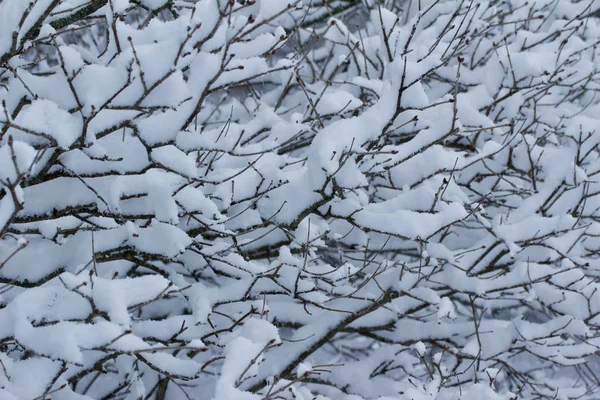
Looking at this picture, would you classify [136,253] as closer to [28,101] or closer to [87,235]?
[87,235]

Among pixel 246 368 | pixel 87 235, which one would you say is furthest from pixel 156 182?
pixel 246 368

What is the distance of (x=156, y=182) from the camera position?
2451mm

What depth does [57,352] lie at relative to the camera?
75.1 inches

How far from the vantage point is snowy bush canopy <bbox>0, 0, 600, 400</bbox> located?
2014 mm

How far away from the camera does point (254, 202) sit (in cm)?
271

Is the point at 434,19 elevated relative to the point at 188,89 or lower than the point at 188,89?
elevated

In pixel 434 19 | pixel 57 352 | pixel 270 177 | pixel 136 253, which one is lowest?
pixel 57 352

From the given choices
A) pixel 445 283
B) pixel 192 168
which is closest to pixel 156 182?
pixel 192 168

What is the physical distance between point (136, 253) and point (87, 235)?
0.25 metres

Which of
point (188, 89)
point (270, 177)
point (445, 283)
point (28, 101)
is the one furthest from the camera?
point (445, 283)

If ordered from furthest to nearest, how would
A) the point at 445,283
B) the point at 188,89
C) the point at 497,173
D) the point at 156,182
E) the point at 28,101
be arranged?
the point at 497,173
the point at 445,283
the point at 156,182
the point at 28,101
the point at 188,89

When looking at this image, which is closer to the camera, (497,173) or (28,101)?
(28,101)

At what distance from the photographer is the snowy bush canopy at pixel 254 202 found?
6.61 ft

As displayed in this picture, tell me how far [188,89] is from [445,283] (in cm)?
213
